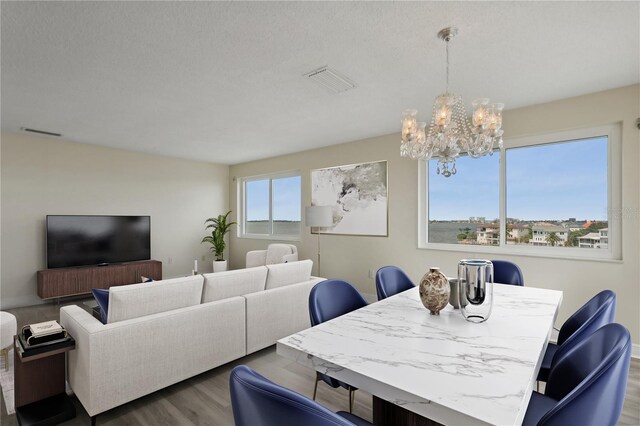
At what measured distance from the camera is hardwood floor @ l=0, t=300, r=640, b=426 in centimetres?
206

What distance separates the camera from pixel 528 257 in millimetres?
3617

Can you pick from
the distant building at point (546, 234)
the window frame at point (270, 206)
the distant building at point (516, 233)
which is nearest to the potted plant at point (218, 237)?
the window frame at point (270, 206)

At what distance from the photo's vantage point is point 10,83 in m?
2.93

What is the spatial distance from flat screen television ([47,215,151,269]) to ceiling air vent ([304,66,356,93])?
14.9 ft

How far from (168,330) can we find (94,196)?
172 inches

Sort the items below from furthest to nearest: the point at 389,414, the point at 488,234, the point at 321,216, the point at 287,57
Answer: the point at 321,216 < the point at 488,234 < the point at 287,57 < the point at 389,414

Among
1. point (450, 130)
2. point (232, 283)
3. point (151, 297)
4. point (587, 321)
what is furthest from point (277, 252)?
point (587, 321)

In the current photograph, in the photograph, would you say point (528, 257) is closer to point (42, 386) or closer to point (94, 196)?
point (42, 386)

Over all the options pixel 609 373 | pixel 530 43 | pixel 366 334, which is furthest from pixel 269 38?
pixel 609 373

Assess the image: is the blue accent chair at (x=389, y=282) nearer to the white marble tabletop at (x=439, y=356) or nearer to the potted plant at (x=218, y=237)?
the white marble tabletop at (x=439, y=356)

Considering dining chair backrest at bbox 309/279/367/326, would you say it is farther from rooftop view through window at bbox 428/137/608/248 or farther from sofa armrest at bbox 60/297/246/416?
rooftop view through window at bbox 428/137/608/248

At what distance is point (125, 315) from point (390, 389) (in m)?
1.96

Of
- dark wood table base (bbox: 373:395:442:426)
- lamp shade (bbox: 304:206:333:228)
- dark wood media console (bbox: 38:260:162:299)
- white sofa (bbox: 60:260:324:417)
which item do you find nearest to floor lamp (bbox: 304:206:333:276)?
lamp shade (bbox: 304:206:333:228)

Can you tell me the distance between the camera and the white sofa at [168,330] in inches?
79.4
